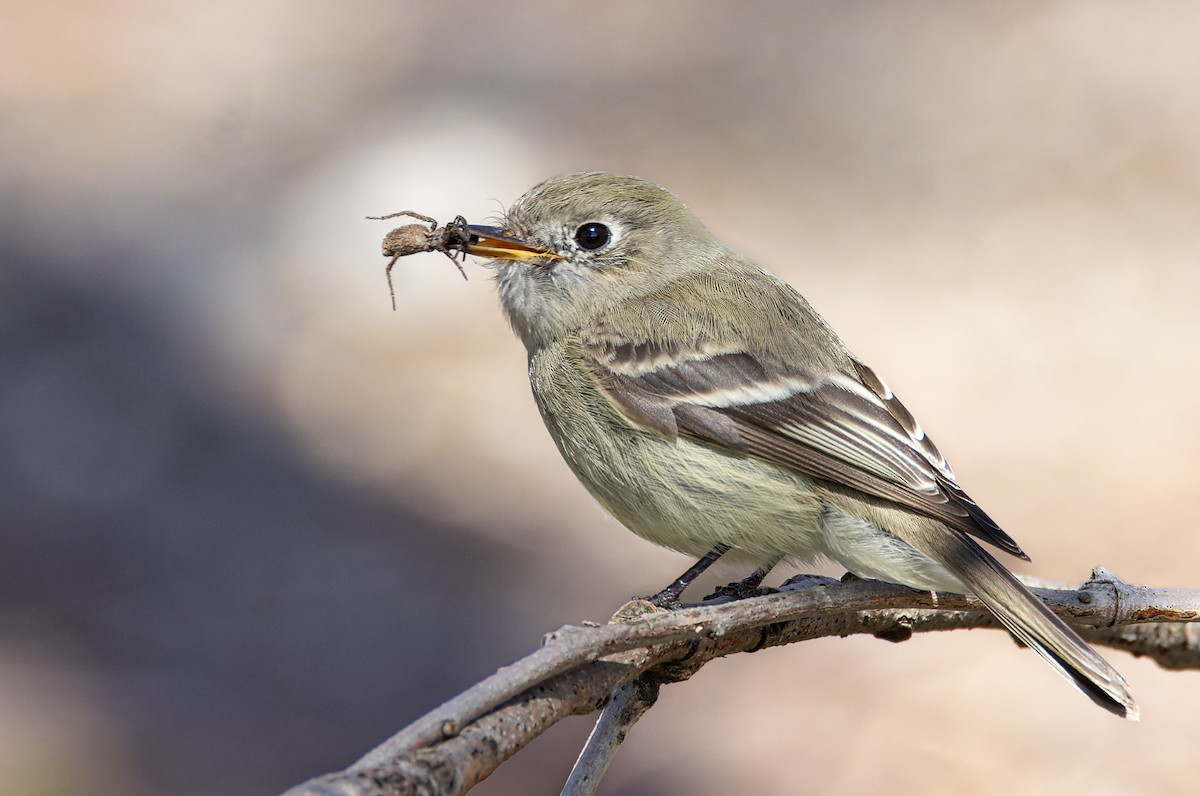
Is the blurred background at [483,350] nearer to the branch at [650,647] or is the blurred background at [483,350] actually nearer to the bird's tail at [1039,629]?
the branch at [650,647]

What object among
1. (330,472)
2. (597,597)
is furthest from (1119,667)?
(330,472)

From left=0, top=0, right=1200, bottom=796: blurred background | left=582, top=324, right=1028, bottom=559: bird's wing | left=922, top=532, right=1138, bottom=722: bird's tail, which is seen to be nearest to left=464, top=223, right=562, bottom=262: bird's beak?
left=582, top=324, right=1028, bottom=559: bird's wing

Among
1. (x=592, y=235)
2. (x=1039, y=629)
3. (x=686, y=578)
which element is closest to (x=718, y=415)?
(x=686, y=578)

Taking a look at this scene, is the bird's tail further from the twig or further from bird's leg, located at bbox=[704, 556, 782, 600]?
the twig

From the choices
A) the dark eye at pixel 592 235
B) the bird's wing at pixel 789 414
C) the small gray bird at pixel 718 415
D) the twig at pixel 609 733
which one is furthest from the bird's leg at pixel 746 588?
the dark eye at pixel 592 235

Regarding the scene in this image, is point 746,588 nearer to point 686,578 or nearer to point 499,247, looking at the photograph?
point 686,578
